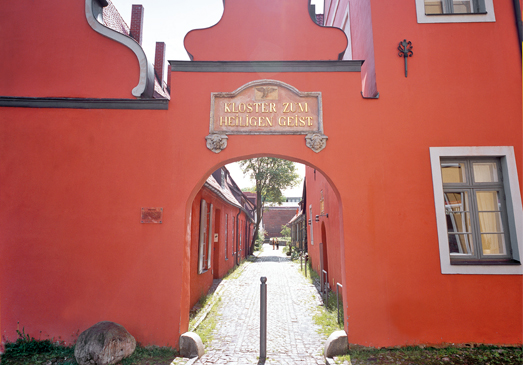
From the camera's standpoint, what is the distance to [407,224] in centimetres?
454

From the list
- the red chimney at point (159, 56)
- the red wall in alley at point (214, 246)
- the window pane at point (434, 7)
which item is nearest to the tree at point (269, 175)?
the red wall in alley at point (214, 246)

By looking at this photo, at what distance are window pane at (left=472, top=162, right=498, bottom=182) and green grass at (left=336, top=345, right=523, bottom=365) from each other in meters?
2.51

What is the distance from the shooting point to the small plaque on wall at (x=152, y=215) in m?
4.60

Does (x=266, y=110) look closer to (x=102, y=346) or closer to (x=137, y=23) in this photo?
(x=102, y=346)

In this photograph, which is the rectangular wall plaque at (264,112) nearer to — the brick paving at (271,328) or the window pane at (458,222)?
the window pane at (458,222)

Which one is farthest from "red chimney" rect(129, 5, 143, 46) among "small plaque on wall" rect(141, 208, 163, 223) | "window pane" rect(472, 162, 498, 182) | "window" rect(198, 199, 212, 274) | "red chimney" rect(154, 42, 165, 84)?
"window pane" rect(472, 162, 498, 182)

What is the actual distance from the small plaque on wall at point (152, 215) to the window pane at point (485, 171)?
5.15m

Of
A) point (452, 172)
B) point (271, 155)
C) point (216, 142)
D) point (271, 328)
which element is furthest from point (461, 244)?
point (216, 142)

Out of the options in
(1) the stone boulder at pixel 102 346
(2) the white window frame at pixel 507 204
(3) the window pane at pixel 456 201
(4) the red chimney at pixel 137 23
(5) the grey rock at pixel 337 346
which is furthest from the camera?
(4) the red chimney at pixel 137 23

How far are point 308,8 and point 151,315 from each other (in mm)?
5757

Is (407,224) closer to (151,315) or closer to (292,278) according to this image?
(151,315)

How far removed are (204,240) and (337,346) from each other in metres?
4.77

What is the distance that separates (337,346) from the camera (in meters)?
4.25

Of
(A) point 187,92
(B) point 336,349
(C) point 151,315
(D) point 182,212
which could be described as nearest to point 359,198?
(B) point 336,349
